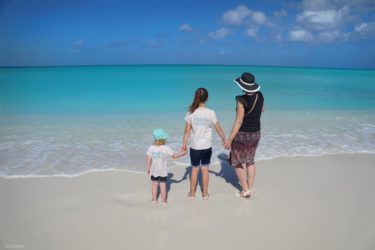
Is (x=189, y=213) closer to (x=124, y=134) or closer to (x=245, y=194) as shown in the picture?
(x=245, y=194)

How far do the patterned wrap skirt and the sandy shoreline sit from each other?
0.69 metres

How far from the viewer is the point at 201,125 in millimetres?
4621

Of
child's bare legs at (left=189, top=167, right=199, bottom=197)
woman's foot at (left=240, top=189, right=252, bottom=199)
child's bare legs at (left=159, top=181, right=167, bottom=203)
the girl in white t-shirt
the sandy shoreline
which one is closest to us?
the sandy shoreline

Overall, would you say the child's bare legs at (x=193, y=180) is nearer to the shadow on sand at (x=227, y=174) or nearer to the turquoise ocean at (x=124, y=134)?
the shadow on sand at (x=227, y=174)

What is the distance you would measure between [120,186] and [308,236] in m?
3.22

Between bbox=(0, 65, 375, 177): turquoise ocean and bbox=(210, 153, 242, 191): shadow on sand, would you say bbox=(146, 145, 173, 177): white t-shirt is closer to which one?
bbox=(210, 153, 242, 191): shadow on sand

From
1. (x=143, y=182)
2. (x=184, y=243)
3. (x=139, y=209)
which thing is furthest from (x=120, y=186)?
(x=184, y=243)

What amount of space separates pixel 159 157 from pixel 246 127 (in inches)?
55.2

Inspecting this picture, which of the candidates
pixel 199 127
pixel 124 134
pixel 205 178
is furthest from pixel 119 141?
pixel 199 127

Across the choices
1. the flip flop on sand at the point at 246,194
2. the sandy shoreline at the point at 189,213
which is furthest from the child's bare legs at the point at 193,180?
the flip flop on sand at the point at 246,194

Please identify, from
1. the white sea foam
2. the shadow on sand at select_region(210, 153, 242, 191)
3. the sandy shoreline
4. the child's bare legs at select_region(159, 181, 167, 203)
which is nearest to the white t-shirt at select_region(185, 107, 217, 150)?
the child's bare legs at select_region(159, 181, 167, 203)

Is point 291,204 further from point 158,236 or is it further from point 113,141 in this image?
point 113,141

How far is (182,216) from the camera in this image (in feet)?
14.6

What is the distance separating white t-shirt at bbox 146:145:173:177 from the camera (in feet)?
14.7
